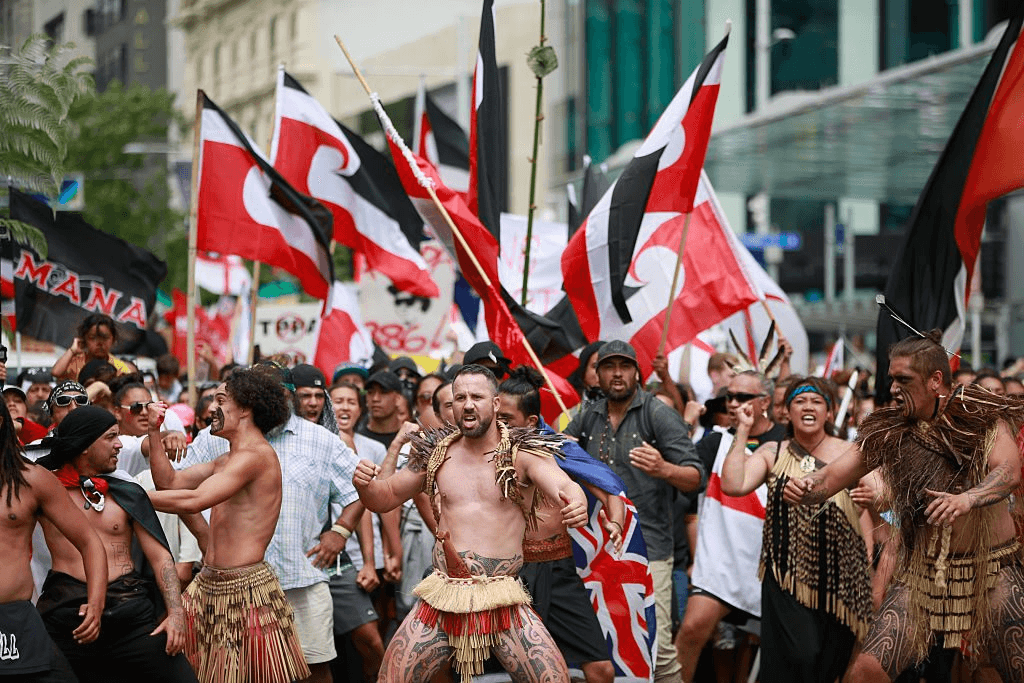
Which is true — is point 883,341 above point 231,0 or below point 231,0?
below

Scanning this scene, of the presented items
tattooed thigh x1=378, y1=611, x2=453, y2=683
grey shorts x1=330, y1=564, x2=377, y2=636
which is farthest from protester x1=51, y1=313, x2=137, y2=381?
tattooed thigh x1=378, y1=611, x2=453, y2=683

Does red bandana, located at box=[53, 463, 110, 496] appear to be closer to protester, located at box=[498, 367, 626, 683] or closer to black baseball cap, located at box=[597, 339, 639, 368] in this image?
protester, located at box=[498, 367, 626, 683]

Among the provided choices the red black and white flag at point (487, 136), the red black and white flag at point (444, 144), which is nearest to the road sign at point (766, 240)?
the red black and white flag at point (444, 144)

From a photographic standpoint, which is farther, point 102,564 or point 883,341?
point 883,341

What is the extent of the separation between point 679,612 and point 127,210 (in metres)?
32.0

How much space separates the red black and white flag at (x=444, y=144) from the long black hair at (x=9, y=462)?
1085cm

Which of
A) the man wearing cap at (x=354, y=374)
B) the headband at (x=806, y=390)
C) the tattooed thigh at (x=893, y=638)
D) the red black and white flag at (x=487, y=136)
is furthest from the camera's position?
the man wearing cap at (x=354, y=374)

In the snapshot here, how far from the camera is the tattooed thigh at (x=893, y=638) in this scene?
7602mm

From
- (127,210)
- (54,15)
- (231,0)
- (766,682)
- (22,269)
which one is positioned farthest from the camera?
(231,0)

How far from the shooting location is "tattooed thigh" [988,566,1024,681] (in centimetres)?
743

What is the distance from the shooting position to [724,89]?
47.5m

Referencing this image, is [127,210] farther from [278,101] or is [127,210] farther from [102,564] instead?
[102,564]

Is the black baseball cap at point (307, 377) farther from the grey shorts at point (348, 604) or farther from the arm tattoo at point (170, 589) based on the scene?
the arm tattoo at point (170, 589)

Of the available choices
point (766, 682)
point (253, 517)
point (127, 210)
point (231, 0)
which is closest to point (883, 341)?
point (766, 682)
